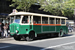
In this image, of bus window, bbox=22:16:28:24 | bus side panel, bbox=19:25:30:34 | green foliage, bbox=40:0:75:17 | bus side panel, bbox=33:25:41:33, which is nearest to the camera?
bus side panel, bbox=19:25:30:34

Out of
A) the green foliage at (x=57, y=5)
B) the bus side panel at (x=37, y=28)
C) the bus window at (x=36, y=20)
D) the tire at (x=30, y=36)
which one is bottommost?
the tire at (x=30, y=36)

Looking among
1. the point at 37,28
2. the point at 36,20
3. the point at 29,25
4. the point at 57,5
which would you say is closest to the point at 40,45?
the point at 29,25

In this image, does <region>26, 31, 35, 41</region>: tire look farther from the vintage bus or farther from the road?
the road

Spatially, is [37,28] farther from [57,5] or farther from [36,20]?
[57,5]

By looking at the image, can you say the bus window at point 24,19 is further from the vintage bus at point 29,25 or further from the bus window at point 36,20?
the bus window at point 36,20

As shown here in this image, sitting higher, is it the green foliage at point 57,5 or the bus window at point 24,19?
the green foliage at point 57,5

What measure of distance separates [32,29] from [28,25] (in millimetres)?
636

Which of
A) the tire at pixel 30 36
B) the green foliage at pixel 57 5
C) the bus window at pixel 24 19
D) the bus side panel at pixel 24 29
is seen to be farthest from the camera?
the green foliage at pixel 57 5

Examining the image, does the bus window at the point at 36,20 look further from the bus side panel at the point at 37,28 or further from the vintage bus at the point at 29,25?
the bus side panel at the point at 37,28

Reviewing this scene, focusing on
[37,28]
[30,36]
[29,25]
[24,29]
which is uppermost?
[29,25]

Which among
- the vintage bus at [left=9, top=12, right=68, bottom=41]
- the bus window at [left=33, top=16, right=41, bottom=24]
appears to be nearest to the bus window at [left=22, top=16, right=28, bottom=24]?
the vintage bus at [left=9, top=12, right=68, bottom=41]

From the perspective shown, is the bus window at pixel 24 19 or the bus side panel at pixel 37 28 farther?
the bus side panel at pixel 37 28

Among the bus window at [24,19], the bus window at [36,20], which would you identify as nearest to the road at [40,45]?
the bus window at [24,19]

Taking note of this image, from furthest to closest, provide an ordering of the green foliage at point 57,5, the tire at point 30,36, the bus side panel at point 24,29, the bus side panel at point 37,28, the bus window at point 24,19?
the green foliage at point 57,5 → the bus side panel at point 37,28 → the tire at point 30,36 → the bus window at point 24,19 → the bus side panel at point 24,29
